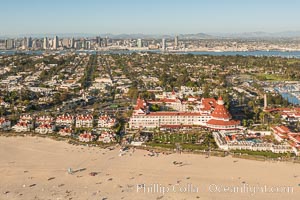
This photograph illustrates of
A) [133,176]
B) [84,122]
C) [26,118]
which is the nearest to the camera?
[133,176]

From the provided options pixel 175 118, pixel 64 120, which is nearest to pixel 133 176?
pixel 175 118

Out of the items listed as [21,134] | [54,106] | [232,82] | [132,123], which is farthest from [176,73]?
[21,134]

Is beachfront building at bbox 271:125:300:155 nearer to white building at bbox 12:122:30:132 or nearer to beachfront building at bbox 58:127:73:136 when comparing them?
beachfront building at bbox 58:127:73:136

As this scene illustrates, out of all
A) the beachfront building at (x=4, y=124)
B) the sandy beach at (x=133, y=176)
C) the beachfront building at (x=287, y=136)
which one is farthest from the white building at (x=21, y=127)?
the beachfront building at (x=287, y=136)

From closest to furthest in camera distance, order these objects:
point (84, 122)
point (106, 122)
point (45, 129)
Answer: point (45, 129)
point (106, 122)
point (84, 122)

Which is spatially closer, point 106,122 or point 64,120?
point 106,122

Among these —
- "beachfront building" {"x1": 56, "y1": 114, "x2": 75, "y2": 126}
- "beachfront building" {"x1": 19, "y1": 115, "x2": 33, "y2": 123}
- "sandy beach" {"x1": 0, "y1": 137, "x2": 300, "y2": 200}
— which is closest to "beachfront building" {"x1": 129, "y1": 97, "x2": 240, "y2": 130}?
"beachfront building" {"x1": 56, "y1": 114, "x2": 75, "y2": 126}

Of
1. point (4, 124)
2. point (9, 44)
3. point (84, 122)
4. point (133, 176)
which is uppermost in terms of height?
point (9, 44)

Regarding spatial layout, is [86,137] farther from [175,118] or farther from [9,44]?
[9,44]

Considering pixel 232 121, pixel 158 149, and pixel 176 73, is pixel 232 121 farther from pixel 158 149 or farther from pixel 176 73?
pixel 176 73

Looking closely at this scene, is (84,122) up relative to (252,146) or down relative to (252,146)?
up
